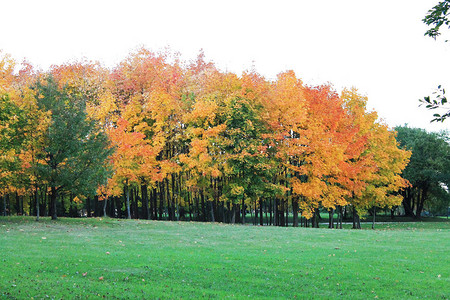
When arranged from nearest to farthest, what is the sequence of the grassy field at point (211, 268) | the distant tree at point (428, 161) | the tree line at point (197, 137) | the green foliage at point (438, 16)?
the green foliage at point (438, 16), the grassy field at point (211, 268), the tree line at point (197, 137), the distant tree at point (428, 161)

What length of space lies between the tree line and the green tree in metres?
0.07

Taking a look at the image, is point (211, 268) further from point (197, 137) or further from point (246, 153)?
point (197, 137)

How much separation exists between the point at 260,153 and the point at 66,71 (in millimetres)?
19811

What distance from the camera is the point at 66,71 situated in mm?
37656

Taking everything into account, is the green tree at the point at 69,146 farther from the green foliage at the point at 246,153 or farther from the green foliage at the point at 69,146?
the green foliage at the point at 246,153

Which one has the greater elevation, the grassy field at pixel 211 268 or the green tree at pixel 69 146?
the green tree at pixel 69 146

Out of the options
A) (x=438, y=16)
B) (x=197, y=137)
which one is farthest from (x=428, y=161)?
(x=438, y=16)

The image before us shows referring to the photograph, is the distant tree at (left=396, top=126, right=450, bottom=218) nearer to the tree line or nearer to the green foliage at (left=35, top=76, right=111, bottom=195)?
the tree line

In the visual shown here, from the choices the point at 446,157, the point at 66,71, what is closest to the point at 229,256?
the point at 66,71

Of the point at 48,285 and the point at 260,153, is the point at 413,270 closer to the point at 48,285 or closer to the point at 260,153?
the point at 48,285

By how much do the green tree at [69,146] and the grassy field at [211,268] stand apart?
19.8 ft

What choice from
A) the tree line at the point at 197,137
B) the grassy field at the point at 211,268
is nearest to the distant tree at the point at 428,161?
the tree line at the point at 197,137

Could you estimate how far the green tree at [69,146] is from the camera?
2606cm

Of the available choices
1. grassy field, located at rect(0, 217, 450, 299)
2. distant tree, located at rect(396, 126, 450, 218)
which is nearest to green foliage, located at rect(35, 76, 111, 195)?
grassy field, located at rect(0, 217, 450, 299)
